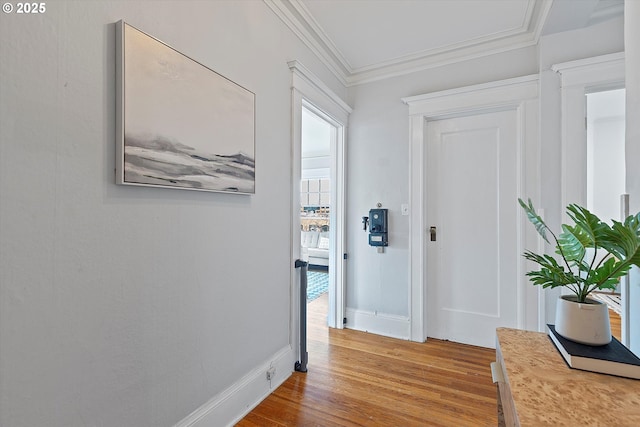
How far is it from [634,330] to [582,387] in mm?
527

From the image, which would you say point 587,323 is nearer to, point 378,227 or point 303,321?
point 303,321

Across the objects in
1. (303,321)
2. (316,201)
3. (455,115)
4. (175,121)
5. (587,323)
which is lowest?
(303,321)

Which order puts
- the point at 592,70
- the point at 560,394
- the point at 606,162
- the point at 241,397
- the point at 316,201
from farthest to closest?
the point at 316,201, the point at 606,162, the point at 592,70, the point at 241,397, the point at 560,394

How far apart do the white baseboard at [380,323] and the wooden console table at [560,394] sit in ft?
6.18

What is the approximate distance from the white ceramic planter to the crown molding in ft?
6.74

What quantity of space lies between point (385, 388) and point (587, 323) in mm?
1378

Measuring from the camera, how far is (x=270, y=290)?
1962mm

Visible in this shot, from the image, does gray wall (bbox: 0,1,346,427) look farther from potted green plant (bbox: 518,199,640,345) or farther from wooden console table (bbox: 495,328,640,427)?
potted green plant (bbox: 518,199,640,345)

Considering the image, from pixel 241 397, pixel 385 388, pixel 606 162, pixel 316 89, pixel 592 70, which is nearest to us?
pixel 241 397

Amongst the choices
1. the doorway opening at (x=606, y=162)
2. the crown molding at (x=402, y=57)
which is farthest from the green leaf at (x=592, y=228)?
the doorway opening at (x=606, y=162)

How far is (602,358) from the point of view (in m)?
0.87

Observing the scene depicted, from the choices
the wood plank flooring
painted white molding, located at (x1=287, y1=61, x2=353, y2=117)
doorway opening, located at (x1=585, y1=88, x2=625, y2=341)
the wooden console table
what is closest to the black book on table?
the wooden console table

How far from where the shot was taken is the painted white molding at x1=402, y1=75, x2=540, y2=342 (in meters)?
2.39

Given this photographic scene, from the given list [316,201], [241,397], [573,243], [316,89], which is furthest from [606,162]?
[241,397]
